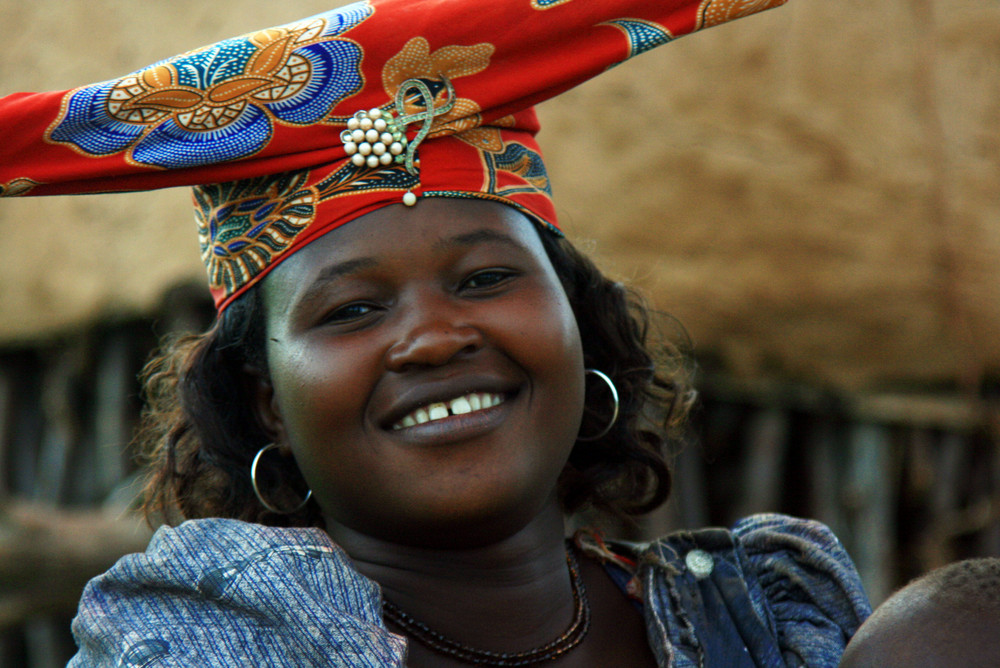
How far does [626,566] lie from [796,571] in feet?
1.07

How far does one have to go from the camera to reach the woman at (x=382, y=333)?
65.6 inches

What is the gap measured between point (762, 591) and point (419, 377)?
0.84m

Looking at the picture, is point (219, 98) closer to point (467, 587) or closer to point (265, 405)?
point (265, 405)

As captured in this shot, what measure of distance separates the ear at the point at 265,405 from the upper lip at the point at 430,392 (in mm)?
303

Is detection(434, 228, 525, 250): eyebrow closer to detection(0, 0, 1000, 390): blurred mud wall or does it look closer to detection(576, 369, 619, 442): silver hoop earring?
detection(576, 369, 619, 442): silver hoop earring

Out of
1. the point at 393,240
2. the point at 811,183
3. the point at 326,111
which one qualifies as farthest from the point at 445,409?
the point at 811,183

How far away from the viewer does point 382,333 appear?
5.89ft

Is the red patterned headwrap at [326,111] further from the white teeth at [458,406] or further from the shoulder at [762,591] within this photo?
the shoulder at [762,591]

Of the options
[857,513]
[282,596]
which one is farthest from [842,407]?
[282,596]

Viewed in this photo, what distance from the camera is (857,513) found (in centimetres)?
411

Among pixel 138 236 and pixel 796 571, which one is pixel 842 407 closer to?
pixel 796 571

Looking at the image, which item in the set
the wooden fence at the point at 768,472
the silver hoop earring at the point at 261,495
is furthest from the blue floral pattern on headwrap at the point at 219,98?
the wooden fence at the point at 768,472

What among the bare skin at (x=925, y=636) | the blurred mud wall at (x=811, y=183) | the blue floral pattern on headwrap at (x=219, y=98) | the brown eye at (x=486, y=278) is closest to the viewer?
the bare skin at (x=925, y=636)

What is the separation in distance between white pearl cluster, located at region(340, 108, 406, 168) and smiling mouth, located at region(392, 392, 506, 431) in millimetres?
402
